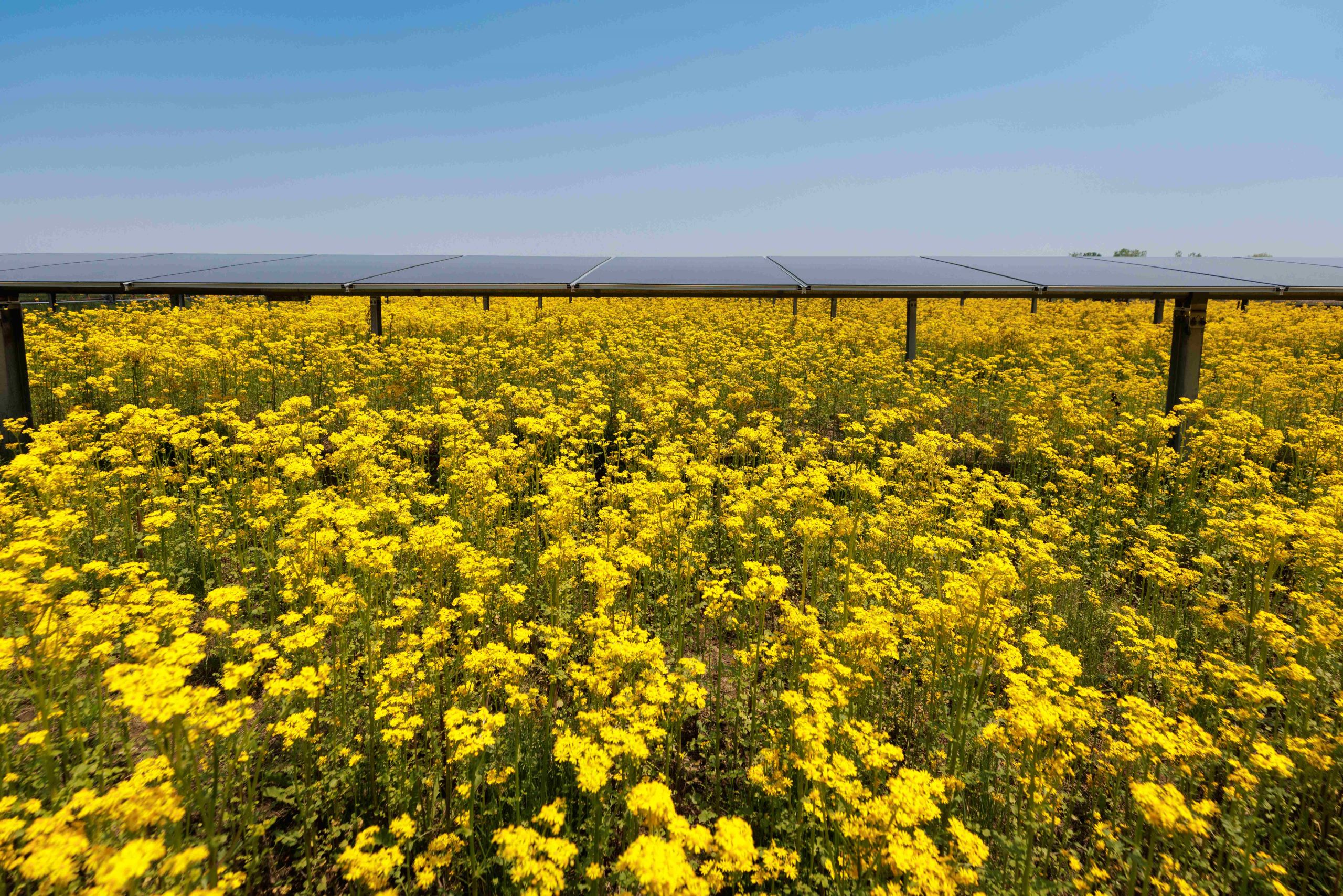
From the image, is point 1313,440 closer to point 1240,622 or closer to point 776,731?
point 1240,622

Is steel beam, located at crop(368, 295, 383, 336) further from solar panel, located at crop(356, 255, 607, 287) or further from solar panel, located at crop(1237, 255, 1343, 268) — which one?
solar panel, located at crop(1237, 255, 1343, 268)

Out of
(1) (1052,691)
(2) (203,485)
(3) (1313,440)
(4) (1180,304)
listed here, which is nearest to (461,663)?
(1) (1052,691)

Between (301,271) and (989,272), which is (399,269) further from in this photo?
(989,272)

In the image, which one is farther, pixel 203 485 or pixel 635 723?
pixel 203 485

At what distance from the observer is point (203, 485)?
701 centimetres

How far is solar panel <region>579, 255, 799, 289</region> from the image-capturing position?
9.38 metres

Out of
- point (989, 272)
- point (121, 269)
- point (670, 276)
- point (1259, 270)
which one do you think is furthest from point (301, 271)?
point (1259, 270)

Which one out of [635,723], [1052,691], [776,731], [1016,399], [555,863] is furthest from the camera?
[1016,399]

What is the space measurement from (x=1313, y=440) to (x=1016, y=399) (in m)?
4.90

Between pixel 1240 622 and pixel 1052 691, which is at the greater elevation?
pixel 1052 691

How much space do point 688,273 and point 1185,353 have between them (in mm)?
8190

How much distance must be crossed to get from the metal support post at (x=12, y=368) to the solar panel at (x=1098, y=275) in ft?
48.7

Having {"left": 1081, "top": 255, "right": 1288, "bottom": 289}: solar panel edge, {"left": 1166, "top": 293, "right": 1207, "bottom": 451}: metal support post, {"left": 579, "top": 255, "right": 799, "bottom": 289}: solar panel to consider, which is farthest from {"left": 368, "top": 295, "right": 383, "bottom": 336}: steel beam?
{"left": 1081, "top": 255, "right": 1288, "bottom": 289}: solar panel edge

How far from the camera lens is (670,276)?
35.4 feet
